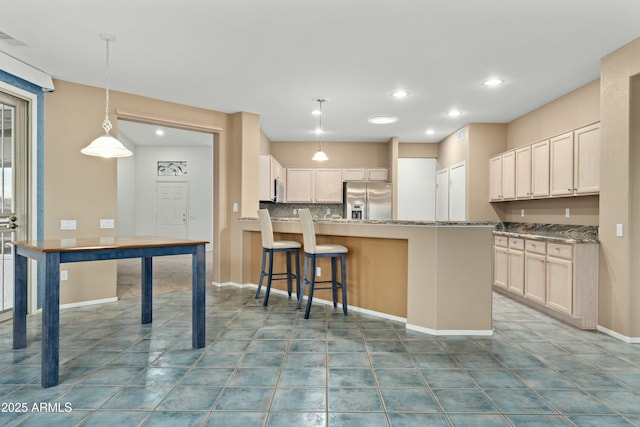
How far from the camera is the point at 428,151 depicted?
8031 millimetres

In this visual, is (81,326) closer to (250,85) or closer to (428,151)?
(250,85)

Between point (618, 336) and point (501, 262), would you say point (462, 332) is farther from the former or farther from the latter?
point (501, 262)

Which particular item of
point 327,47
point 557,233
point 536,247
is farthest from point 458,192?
point 327,47

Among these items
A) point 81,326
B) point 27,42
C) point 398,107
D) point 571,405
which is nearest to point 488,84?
point 398,107

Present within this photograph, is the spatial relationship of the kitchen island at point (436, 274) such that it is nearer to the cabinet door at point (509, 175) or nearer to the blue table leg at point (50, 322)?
the cabinet door at point (509, 175)

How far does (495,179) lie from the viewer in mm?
6004

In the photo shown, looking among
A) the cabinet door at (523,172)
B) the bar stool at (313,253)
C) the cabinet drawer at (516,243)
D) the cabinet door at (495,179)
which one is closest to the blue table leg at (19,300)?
the bar stool at (313,253)

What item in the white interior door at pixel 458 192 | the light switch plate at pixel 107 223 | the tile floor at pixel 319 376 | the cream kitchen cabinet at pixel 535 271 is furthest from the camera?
the white interior door at pixel 458 192

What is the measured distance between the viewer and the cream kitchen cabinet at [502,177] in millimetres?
5492

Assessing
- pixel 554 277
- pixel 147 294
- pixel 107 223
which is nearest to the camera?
pixel 147 294

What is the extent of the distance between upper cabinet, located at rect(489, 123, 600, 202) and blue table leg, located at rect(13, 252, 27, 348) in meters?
5.31

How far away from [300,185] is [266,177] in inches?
59.9

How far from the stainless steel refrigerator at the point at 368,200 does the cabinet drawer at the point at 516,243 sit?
2819 mm

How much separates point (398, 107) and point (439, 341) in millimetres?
3422
